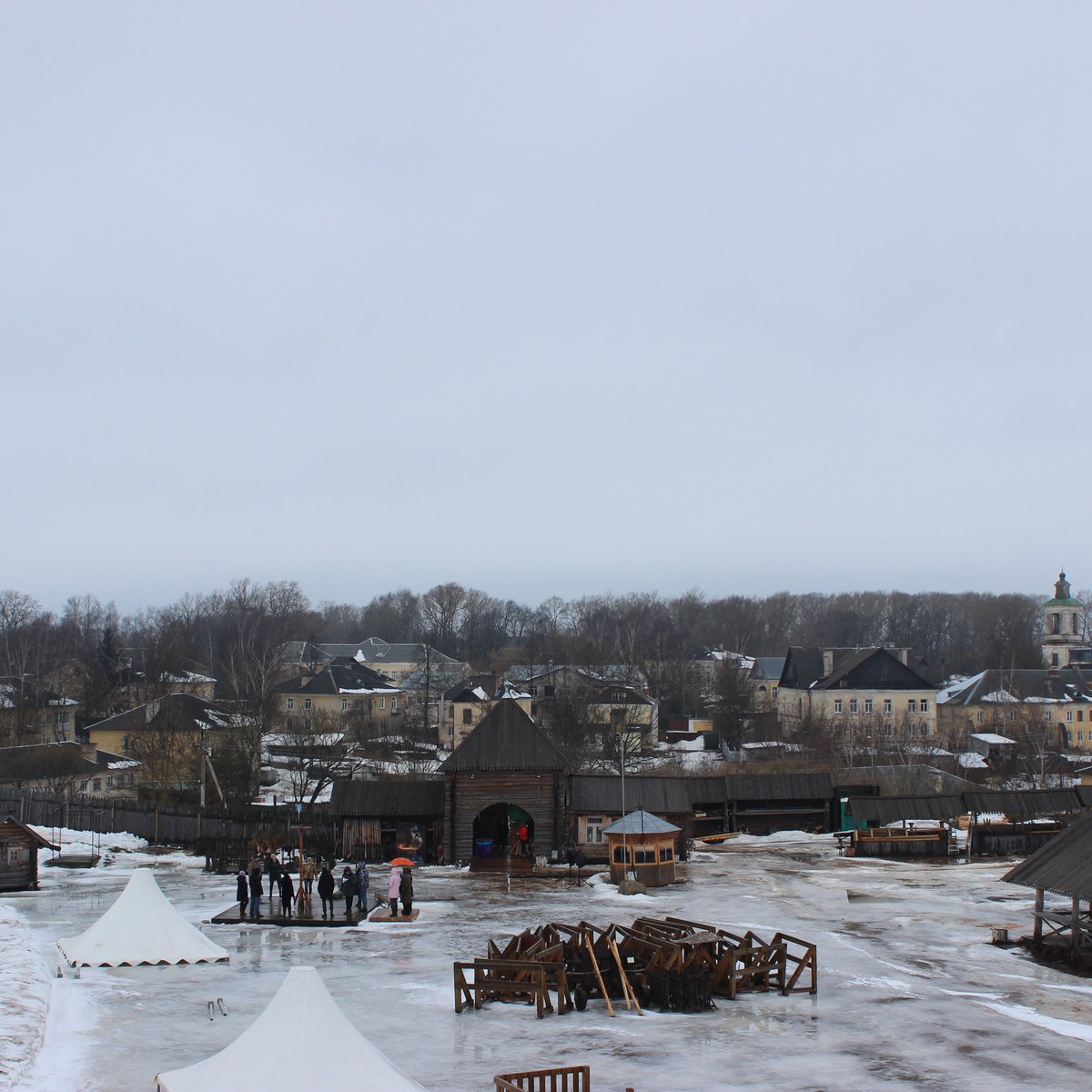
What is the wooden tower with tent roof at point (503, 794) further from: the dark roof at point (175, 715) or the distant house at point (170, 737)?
the dark roof at point (175, 715)

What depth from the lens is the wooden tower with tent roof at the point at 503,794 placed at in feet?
136

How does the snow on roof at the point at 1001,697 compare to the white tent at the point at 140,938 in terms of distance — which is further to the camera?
the snow on roof at the point at 1001,697

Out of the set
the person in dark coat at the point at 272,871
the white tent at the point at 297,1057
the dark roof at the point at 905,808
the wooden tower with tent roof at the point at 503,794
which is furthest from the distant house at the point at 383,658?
the white tent at the point at 297,1057

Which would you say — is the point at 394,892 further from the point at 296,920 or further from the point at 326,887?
the point at 296,920

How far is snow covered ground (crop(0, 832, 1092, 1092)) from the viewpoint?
1655cm

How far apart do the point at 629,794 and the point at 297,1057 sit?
1226 inches

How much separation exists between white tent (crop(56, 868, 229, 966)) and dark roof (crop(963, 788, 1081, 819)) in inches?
1317

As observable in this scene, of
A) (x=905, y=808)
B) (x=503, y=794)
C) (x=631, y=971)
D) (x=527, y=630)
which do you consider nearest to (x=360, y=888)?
(x=631, y=971)

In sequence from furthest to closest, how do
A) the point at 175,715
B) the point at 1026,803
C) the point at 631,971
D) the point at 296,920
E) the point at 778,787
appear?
1. the point at 175,715
2. the point at 778,787
3. the point at 1026,803
4. the point at 296,920
5. the point at 631,971

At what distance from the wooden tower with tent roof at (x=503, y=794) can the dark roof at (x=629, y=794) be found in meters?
0.84

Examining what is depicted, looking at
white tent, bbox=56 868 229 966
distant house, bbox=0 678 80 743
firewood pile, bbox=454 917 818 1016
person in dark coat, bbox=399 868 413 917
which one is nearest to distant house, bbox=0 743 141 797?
distant house, bbox=0 678 80 743

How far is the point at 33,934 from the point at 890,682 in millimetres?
73804

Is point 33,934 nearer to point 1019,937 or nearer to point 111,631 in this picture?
point 1019,937

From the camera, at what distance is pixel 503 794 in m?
41.7
